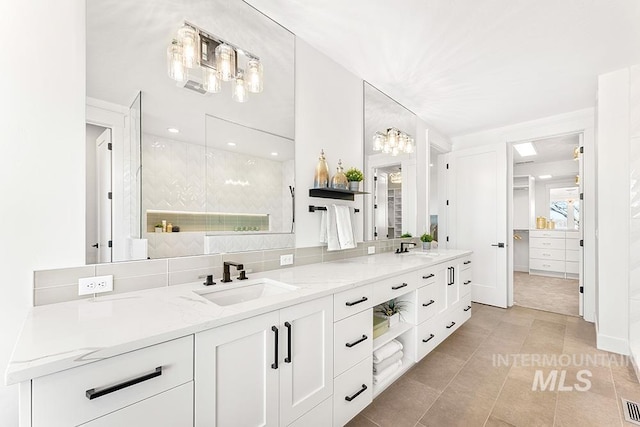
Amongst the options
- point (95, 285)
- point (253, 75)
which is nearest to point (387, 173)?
point (253, 75)

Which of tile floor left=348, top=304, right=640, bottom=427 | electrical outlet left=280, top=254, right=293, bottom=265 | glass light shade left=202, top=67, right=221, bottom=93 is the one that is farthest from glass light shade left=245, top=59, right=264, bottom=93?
tile floor left=348, top=304, right=640, bottom=427

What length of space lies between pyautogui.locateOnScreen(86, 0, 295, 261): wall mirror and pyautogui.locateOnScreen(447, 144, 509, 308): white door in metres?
3.23

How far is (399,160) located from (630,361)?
277 cm

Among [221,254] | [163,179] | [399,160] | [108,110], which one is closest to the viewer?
[108,110]

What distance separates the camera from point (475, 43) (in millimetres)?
2246

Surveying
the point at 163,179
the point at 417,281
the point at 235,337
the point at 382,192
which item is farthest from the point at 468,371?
the point at 163,179

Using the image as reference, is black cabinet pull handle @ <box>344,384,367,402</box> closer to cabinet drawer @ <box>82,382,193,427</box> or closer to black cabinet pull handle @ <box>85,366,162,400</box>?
cabinet drawer @ <box>82,382,193,427</box>

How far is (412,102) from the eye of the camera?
3381 mm

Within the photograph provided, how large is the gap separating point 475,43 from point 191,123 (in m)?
2.22

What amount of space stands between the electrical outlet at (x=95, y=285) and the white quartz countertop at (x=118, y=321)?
41 mm

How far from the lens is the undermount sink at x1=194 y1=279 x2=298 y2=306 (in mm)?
1495

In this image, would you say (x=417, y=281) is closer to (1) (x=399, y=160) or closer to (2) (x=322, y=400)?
(2) (x=322, y=400)

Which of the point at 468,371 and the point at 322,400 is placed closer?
the point at 322,400

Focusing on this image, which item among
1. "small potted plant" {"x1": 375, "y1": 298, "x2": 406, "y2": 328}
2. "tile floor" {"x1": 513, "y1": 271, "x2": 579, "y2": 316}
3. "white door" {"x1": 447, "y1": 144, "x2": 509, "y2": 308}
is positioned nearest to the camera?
"small potted plant" {"x1": 375, "y1": 298, "x2": 406, "y2": 328}
